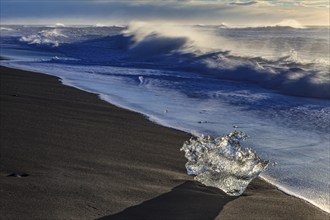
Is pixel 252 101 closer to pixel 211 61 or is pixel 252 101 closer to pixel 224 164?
pixel 224 164

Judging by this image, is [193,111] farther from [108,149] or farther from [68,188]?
[68,188]

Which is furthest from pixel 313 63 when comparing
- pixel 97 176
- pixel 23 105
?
pixel 97 176

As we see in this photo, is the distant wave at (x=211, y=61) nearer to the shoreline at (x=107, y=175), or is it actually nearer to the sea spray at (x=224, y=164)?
the shoreline at (x=107, y=175)

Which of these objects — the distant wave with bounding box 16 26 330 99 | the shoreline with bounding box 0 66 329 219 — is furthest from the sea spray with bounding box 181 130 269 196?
the distant wave with bounding box 16 26 330 99

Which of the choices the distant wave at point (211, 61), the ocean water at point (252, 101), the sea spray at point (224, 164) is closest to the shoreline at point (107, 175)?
the sea spray at point (224, 164)

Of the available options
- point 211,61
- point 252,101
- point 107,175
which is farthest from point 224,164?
point 211,61

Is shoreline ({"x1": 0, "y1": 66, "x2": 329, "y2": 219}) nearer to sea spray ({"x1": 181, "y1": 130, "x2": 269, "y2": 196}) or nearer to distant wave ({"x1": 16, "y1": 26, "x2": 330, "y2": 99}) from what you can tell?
sea spray ({"x1": 181, "y1": 130, "x2": 269, "y2": 196})
